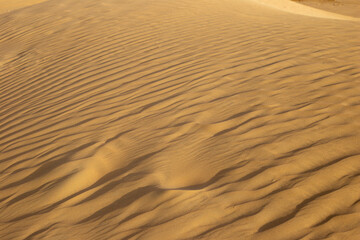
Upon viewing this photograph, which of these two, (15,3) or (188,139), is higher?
(15,3)

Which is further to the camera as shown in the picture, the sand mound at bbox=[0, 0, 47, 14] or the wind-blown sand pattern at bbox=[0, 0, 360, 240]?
the sand mound at bbox=[0, 0, 47, 14]

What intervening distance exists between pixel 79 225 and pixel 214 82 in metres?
2.35

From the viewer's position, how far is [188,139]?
9.82ft

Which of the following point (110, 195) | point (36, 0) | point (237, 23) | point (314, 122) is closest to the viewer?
point (110, 195)

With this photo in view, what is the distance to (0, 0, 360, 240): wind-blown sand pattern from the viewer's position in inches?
84.4

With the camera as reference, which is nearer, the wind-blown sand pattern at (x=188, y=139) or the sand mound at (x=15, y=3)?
the wind-blown sand pattern at (x=188, y=139)

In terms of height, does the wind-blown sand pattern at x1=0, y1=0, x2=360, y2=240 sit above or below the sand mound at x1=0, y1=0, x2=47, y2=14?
below

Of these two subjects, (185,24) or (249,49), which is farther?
(185,24)

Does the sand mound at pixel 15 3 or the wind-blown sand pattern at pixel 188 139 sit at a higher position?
the sand mound at pixel 15 3

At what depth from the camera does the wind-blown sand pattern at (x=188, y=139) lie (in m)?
2.14

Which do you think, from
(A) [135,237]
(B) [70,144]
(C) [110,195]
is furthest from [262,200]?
(B) [70,144]

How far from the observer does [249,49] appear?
521 centimetres

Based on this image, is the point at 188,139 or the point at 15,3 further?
the point at 15,3

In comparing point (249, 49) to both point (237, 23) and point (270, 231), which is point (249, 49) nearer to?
point (237, 23)
